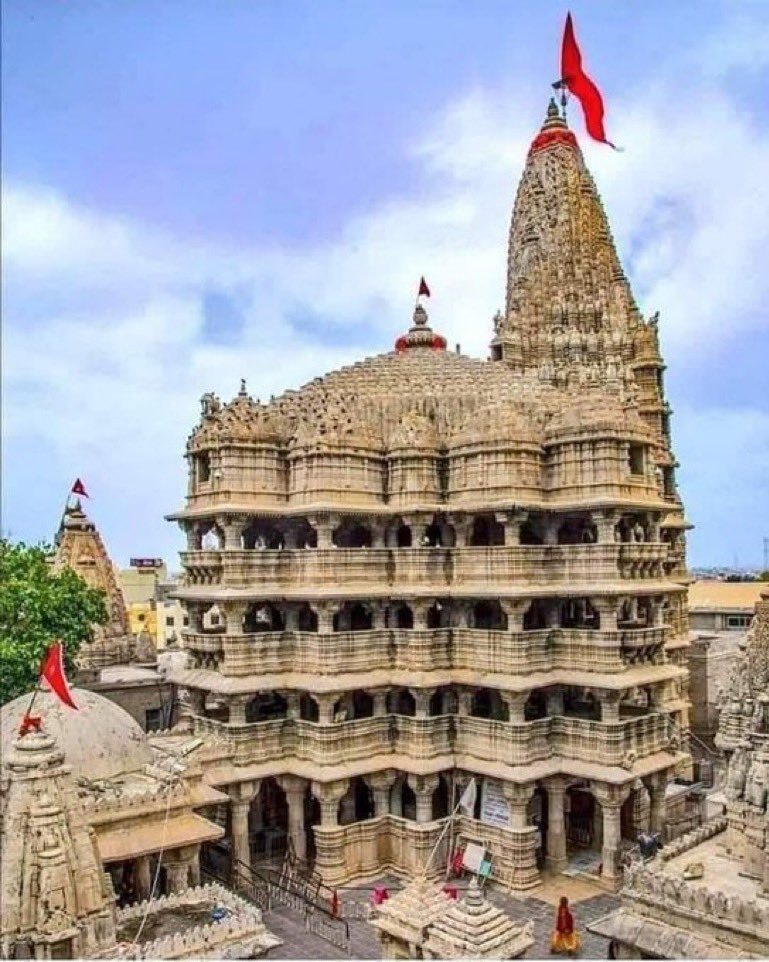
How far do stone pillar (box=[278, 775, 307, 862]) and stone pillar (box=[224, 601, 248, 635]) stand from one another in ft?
11.4

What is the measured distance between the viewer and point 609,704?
20641mm

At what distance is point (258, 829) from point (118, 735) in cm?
522

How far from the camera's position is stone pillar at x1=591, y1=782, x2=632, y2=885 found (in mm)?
20156

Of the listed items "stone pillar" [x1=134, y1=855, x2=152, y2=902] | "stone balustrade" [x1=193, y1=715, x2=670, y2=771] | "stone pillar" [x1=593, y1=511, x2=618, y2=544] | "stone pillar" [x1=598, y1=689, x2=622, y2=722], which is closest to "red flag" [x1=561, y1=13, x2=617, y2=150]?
"stone pillar" [x1=593, y1=511, x2=618, y2=544]

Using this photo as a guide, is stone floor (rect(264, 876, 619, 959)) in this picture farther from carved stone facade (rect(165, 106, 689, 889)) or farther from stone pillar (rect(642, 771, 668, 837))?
stone pillar (rect(642, 771, 668, 837))

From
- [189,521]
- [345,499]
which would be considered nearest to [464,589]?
[345,499]

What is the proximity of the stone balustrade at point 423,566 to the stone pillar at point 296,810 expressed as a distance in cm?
428

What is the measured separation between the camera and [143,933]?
15266 mm

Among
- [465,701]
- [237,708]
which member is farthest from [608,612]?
[237,708]

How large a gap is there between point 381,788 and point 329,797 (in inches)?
58.9

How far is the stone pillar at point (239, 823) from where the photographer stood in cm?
2056

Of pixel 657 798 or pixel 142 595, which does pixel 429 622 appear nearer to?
pixel 657 798

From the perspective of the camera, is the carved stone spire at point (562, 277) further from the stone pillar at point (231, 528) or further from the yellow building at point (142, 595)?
the yellow building at point (142, 595)

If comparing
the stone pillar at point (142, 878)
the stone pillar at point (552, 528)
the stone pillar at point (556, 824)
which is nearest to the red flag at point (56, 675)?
the stone pillar at point (142, 878)
